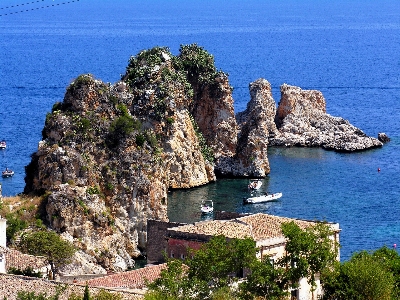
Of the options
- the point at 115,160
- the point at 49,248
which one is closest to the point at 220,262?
the point at 49,248

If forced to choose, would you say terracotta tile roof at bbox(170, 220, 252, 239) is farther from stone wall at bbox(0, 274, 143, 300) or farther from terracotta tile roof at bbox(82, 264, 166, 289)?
stone wall at bbox(0, 274, 143, 300)

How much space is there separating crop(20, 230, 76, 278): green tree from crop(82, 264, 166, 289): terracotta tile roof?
653 cm

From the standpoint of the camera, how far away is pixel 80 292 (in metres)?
42.7

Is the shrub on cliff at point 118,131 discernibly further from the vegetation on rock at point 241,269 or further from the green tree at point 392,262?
the vegetation on rock at point 241,269

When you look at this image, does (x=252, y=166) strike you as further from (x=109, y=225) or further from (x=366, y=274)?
(x=366, y=274)

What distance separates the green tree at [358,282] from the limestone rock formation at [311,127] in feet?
186

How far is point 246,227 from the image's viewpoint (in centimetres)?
5209

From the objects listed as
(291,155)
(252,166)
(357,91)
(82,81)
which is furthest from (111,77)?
(82,81)

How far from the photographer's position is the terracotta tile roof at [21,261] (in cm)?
5097

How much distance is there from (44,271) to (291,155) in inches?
2003

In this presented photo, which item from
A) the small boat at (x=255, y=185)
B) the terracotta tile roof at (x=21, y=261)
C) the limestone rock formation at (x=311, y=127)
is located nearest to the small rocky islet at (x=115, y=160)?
the small boat at (x=255, y=185)

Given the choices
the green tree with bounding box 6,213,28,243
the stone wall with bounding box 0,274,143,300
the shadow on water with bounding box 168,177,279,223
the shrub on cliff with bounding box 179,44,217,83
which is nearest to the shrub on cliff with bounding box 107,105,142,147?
the green tree with bounding box 6,213,28,243

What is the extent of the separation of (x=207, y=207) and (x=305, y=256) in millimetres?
31818

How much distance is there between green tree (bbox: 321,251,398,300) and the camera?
45.7 meters
